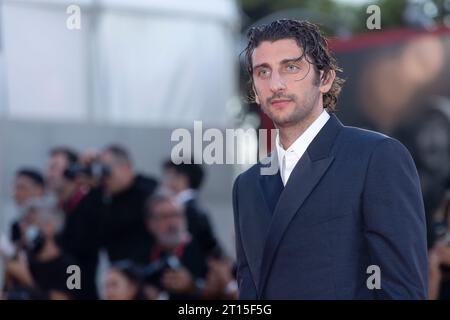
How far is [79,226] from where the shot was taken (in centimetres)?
837

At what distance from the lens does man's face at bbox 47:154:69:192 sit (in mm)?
8852

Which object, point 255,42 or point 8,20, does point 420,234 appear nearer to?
point 255,42

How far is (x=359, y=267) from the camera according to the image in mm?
3080

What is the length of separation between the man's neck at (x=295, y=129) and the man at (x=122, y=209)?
5.05 m

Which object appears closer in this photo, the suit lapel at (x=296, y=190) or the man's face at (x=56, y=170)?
the suit lapel at (x=296, y=190)

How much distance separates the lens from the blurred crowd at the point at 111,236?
778cm

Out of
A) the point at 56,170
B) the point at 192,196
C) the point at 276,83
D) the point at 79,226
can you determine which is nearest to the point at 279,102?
the point at 276,83

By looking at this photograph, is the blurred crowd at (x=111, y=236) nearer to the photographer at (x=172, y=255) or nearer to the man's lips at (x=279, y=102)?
the photographer at (x=172, y=255)

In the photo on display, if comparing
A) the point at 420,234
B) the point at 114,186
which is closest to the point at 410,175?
the point at 420,234

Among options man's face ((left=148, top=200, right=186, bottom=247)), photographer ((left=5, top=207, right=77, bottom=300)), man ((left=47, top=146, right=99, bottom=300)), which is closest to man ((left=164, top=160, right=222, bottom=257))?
man's face ((left=148, top=200, right=186, bottom=247))

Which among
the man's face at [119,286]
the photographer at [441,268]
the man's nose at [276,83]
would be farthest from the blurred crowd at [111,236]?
the man's nose at [276,83]

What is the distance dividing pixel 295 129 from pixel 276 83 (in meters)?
0.15

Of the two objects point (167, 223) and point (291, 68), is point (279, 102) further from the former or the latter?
point (167, 223)

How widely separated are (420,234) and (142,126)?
7.99m
